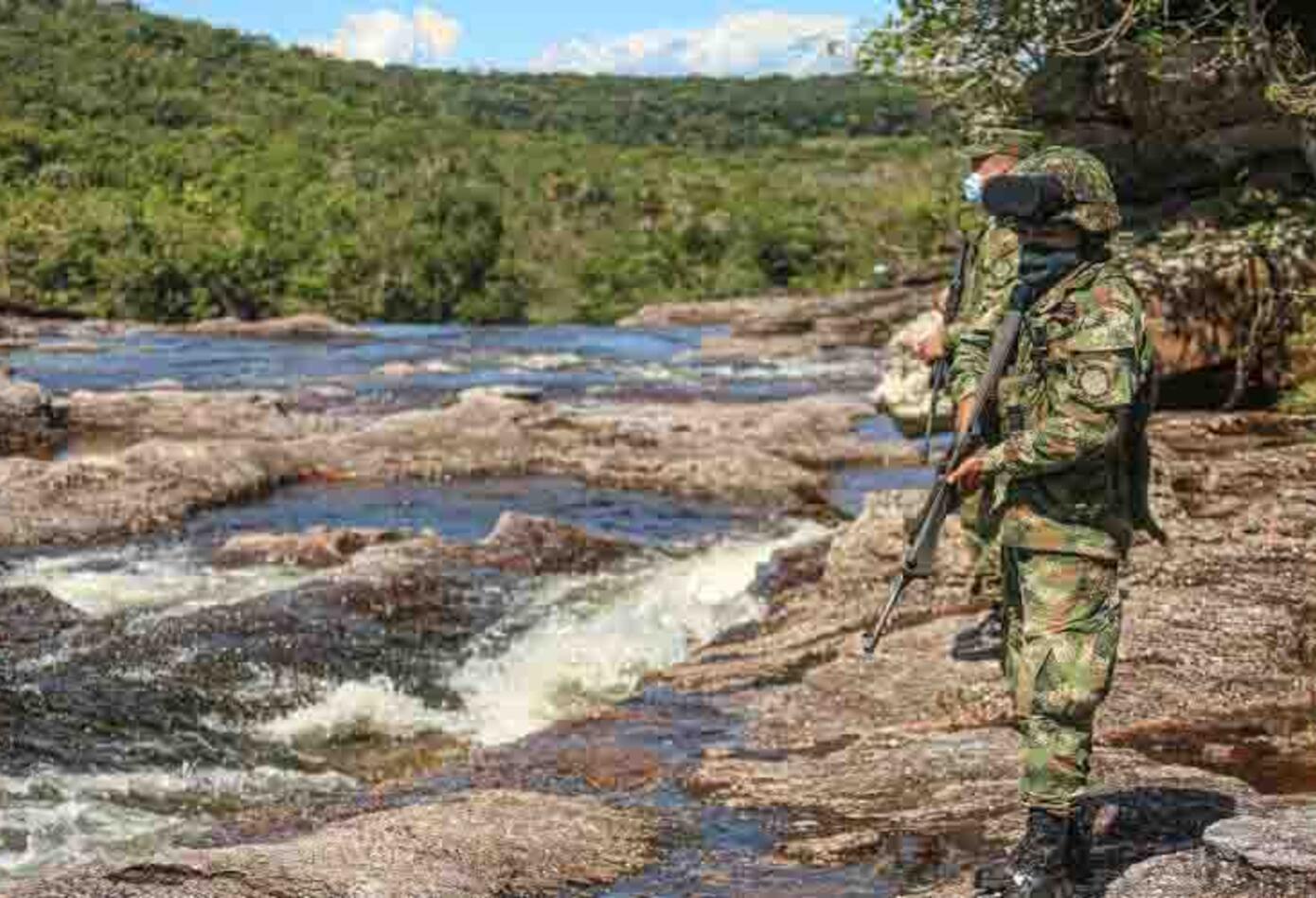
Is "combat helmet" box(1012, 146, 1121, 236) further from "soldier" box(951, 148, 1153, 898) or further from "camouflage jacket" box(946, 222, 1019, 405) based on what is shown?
"camouflage jacket" box(946, 222, 1019, 405)

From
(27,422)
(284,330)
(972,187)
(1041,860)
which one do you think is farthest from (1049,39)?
(284,330)

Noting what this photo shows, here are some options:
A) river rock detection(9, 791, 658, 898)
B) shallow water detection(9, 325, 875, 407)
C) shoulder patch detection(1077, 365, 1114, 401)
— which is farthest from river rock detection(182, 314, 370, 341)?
shoulder patch detection(1077, 365, 1114, 401)

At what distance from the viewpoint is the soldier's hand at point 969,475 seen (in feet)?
16.1

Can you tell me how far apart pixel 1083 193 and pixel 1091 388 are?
600 mm

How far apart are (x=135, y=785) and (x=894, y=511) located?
212 inches

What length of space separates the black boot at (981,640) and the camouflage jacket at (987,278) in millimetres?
1547

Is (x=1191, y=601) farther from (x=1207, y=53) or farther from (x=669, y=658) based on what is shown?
(x=1207, y=53)

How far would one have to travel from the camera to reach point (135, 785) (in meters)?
8.47

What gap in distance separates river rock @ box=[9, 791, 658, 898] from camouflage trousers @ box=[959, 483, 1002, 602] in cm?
Result: 170

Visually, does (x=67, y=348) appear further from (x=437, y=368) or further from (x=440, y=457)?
(x=440, y=457)

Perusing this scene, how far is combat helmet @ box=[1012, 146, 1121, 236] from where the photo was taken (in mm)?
4801

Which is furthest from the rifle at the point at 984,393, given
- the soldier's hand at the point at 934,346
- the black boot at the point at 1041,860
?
the soldier's hand at the point at 934,346

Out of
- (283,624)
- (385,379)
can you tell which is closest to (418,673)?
(283,624)

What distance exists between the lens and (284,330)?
142 ft
